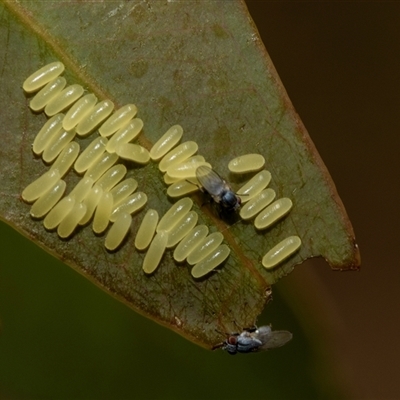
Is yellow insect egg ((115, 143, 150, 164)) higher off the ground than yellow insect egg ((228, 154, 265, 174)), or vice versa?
yellow insect egg ((115, 143, 150, 164))

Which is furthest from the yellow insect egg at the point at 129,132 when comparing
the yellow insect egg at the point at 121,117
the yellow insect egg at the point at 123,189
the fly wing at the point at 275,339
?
the fly wing at the point at 275,339

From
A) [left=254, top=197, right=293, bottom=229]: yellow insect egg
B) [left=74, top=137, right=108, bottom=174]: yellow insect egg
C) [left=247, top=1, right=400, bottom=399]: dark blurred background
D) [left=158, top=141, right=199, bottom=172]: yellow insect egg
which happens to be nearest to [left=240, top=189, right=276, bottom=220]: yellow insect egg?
[left=254, top=197, right=293, bottom=229]: yellow insect egg

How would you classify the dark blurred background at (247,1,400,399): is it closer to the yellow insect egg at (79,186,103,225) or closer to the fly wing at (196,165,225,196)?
the fly wing at (196,165,225,196)

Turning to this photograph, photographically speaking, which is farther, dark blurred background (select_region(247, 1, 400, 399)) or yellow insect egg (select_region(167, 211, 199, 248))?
dark blurred background (select_region(247, 1, 400, 399))

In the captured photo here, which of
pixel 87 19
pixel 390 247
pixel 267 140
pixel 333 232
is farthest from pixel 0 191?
pixel 390 247

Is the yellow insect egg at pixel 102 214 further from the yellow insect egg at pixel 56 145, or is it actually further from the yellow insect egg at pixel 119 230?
the yellow insect egg at pixel 56 145

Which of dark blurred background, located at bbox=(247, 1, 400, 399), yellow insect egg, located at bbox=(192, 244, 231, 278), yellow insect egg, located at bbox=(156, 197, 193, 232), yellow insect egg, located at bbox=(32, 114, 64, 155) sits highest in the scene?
yellow insect egg, located at bbox=(32, 114, 64, 155)

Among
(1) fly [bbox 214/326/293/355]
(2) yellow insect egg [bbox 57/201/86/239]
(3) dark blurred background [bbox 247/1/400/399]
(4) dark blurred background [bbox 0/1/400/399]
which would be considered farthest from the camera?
(3) dark blurred background [bbox 247/1/400/399]
